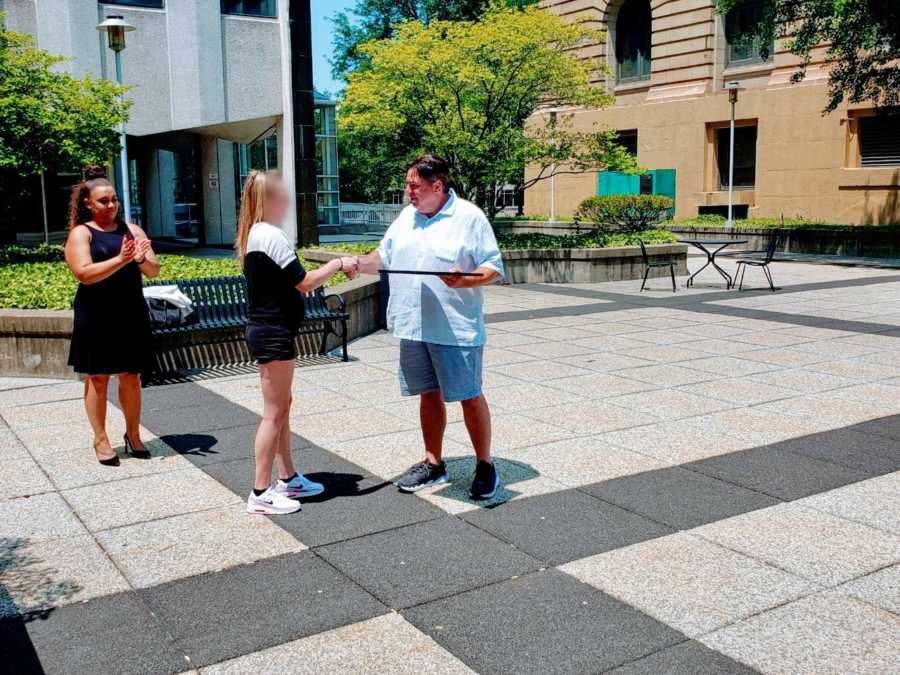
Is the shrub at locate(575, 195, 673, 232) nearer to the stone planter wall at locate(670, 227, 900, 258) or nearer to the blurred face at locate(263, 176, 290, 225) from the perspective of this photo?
the stone planter wall at locate(670, 227, 900, 258)

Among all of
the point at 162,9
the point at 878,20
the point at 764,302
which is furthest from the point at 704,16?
the point at 764,302

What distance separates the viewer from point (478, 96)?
19.2 meters

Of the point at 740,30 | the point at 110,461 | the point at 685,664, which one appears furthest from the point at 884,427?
the point at 740,30

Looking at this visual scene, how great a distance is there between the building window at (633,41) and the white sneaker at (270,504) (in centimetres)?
3570

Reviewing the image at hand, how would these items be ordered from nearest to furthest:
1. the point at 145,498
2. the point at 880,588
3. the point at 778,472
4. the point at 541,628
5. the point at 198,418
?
the point at 541,628 → the point at 880,588 → the point at 145,498 → the point at 778,472 → the point at 198,418

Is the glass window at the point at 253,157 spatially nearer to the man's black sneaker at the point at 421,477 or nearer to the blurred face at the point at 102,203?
the blurred face at the point at 102,203

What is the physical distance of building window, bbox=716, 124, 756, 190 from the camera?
113 ft

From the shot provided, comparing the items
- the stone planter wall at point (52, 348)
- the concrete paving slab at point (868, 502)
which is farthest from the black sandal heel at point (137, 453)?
the concrete paving slab at point (868, 502)

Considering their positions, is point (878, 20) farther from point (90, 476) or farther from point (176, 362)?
point (90, 476)

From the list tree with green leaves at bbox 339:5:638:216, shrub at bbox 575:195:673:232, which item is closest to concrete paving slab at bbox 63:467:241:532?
tree with green leaves at bbox 339:5:638:216

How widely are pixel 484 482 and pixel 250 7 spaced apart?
20.8 m

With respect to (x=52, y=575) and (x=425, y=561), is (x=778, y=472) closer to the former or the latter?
(x=425, y=561)

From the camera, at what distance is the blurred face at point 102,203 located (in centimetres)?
602

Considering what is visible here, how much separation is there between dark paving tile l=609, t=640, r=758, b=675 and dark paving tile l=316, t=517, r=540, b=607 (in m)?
0.92
